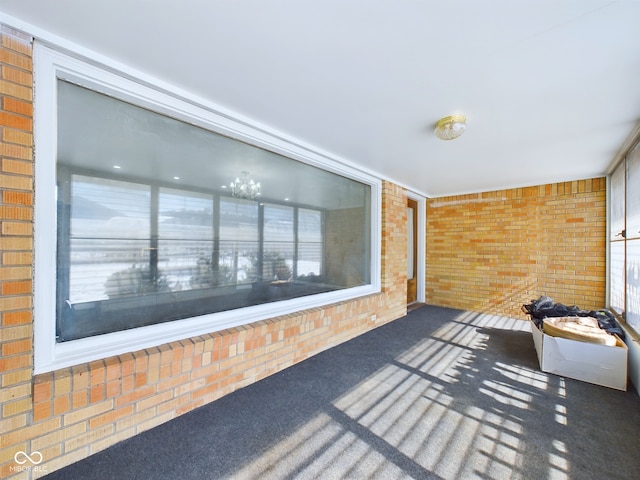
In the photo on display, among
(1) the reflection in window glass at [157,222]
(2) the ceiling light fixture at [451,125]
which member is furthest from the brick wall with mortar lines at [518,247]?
(1) the reflection in window glass at [157,222]

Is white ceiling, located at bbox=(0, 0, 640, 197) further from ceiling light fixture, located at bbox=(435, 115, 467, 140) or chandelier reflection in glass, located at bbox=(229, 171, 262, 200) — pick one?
chandelier reflection in glass, located at bbox=(229, 171, 262, 200)

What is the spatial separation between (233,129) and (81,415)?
7.47 feet

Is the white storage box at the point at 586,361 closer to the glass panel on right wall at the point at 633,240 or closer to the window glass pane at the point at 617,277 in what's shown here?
the glass panel on right wall at the point at 633,240

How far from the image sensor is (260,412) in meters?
2.02

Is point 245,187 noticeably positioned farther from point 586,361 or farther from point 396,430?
point 586,361

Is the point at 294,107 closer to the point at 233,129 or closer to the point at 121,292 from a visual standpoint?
the point at 233,129

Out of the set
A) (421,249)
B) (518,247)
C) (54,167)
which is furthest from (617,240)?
(54,167)

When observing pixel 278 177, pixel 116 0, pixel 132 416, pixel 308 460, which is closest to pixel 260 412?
pixel 308 460

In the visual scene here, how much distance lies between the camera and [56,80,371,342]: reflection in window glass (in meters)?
1.69

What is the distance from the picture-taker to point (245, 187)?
256 centimetres

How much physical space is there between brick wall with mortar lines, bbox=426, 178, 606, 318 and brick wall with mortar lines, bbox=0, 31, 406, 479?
4588 millimetres
